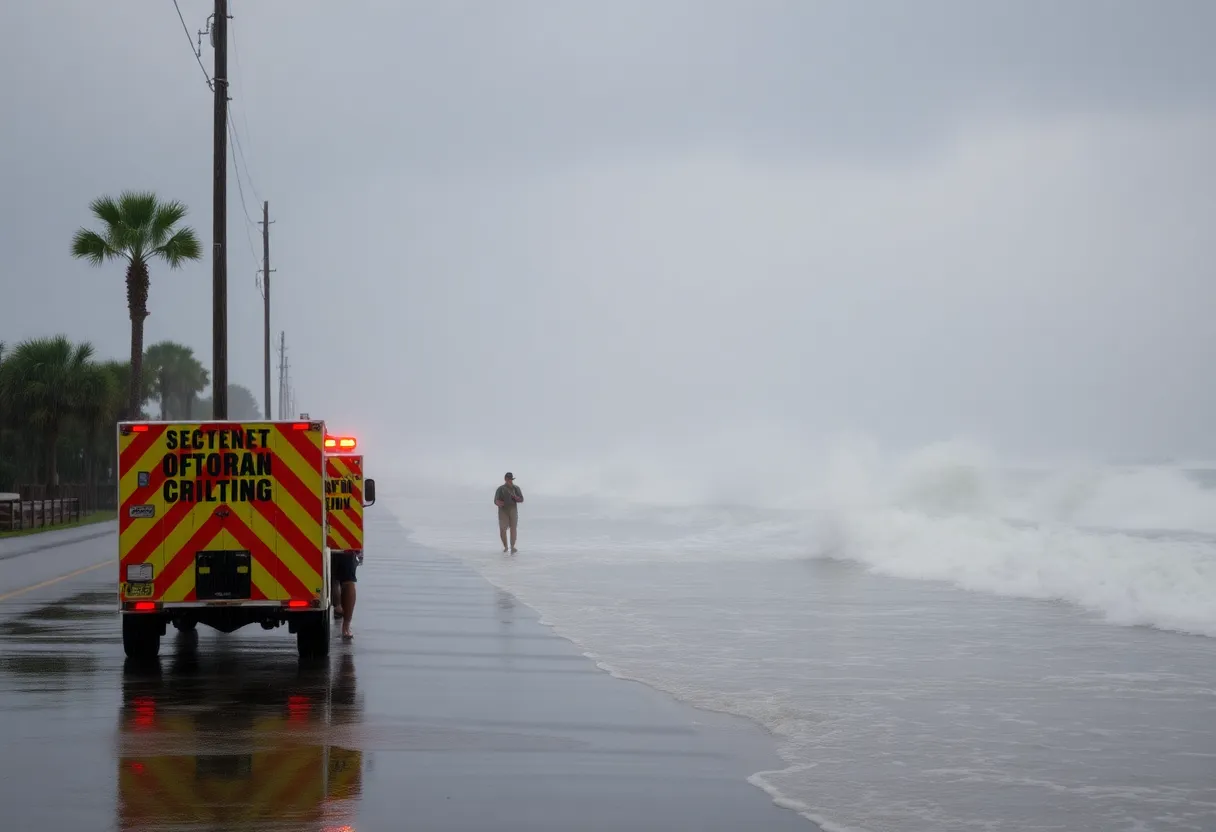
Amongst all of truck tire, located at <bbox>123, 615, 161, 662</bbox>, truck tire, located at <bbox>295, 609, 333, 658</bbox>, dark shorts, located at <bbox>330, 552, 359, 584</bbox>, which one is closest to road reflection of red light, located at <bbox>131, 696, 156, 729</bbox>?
truck tire, located at <bbox>123, 615, 161, 662</bbox>

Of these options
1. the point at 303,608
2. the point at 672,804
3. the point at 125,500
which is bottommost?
the point at 672,804

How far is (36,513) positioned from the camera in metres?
44.0

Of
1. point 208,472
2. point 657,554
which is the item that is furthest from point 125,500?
point 657,554

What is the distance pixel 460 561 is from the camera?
29.5 m

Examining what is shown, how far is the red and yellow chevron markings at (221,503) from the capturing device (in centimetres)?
1318

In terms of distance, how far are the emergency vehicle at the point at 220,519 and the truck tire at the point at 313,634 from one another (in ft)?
1.35

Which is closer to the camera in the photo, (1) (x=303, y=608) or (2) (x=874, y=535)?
(1) (x=303, y=608)

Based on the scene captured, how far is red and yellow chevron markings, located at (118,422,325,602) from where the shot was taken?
43.2ft

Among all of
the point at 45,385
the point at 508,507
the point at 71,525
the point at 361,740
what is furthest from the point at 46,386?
the point at 361,740

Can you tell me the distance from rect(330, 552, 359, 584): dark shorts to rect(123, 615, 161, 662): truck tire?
3116 millimetres

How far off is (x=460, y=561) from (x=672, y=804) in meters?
21.9

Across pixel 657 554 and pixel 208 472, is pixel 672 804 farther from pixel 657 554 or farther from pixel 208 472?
pixel 657 554

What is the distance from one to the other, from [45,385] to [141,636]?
1938 inches

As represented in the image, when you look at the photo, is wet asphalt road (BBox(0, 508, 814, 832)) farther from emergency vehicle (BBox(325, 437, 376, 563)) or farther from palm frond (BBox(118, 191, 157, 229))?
palm frond (BBox(118, 191, 157, 229))
